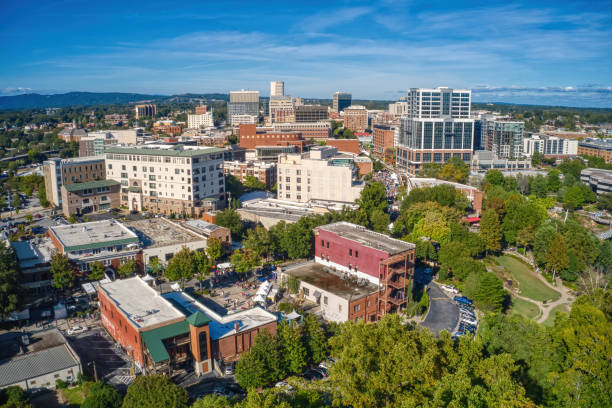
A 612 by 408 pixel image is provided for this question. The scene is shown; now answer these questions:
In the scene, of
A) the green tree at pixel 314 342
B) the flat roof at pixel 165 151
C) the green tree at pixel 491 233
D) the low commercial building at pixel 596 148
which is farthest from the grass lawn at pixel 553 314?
the low commercial building at pixel 596 148

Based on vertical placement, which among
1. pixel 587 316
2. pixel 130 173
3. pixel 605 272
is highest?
pixel 130 173

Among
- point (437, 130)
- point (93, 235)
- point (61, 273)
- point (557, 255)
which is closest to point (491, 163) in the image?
point (437, 130)

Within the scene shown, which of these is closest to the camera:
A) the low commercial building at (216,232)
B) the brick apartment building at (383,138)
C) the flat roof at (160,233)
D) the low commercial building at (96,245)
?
the low commercial building at (96,245)

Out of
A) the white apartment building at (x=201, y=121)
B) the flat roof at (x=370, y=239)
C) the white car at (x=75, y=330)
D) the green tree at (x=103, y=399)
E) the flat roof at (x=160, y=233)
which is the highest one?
the white apartment building at (x=201, y=121)

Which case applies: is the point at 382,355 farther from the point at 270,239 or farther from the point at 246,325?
the point at 270,239

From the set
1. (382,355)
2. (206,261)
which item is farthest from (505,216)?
(382,355)

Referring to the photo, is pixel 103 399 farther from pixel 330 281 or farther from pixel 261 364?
pixel 330 281

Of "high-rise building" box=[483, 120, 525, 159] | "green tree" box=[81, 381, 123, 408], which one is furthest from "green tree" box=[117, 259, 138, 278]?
"high-rise building" box=[483, 120, 525, 159]

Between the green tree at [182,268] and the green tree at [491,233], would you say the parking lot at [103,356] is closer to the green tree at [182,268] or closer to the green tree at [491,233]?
the green tree at [182,268]
